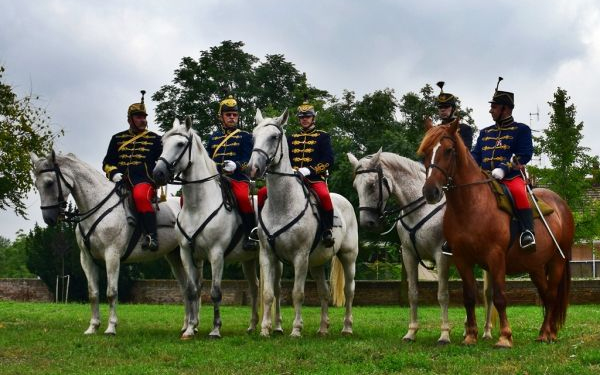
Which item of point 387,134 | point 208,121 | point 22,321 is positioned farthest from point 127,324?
point 208,121

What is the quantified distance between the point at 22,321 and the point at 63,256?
18.6 metres

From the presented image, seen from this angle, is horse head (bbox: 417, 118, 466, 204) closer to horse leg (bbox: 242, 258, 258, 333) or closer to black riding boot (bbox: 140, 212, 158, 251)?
horse leg (bbox: 242, 258, 258, 333)

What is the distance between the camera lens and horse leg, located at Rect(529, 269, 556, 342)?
12477 millimetres

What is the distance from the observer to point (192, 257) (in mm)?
13898

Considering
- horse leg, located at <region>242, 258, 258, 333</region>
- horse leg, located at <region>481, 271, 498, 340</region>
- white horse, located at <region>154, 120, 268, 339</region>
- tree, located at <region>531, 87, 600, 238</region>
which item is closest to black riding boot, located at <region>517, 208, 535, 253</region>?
horse leg, located at <region>481, 271, 498, 340</region>

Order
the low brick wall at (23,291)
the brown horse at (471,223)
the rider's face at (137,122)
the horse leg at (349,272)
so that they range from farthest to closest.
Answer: the low brick wall at (23,291), the rider's face at (137,122), the horse leg at (349,272), the brown horse at (471,223)

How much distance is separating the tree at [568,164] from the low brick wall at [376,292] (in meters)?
2.52

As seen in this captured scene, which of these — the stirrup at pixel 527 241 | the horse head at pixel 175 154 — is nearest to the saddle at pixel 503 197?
the stirrup at pixel 527 241

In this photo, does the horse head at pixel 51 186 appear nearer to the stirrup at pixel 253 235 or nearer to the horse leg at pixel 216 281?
the horse leg at pixel 216 281

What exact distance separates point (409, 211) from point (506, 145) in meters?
1.83

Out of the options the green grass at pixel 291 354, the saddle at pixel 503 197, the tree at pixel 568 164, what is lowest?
the green grass at pixel 291 354

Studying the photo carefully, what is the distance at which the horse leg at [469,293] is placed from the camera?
11.9 m

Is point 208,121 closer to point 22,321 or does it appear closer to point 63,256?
point 63,256

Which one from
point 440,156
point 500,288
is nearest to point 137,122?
point 440,156
